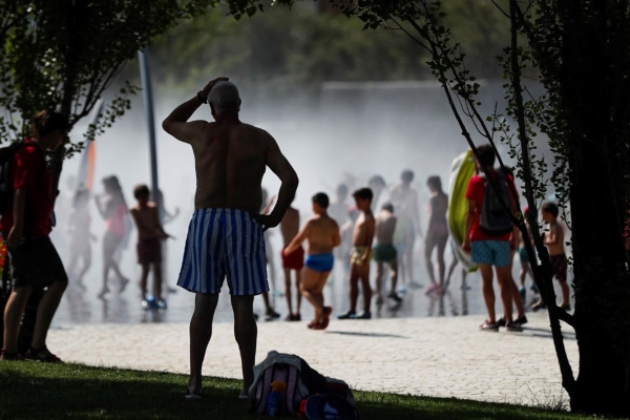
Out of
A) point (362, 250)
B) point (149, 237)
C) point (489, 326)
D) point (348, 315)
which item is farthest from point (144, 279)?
point (489, 326)

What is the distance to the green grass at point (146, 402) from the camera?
292 inches

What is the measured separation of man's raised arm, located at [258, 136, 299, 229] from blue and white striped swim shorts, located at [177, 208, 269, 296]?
0.42 ft

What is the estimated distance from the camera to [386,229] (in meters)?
21.5

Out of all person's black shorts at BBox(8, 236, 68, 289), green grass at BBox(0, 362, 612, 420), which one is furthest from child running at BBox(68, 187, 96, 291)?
green grass at BBox(0, 362, 612, 420)

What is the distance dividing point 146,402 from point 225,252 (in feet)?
2.93

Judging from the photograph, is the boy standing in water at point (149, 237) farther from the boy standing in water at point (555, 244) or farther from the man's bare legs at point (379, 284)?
the boy standing in water at point (555, 244)

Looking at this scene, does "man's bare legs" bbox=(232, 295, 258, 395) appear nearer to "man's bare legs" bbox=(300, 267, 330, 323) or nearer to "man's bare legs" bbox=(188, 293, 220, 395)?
"man's bare legs" bbox=(188, 293, 220, 395)

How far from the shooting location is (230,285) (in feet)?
26.2

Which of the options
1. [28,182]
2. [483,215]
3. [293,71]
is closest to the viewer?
[28,182]

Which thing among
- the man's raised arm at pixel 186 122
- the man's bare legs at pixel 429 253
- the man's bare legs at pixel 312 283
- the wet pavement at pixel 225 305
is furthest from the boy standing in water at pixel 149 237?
the man's raised arm at pixel 186 122

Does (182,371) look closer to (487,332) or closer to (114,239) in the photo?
(487,332)

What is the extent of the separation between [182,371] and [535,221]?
164 inches

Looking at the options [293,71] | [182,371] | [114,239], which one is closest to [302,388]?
[182,371]

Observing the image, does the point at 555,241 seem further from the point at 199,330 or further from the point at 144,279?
the point at 199,330
